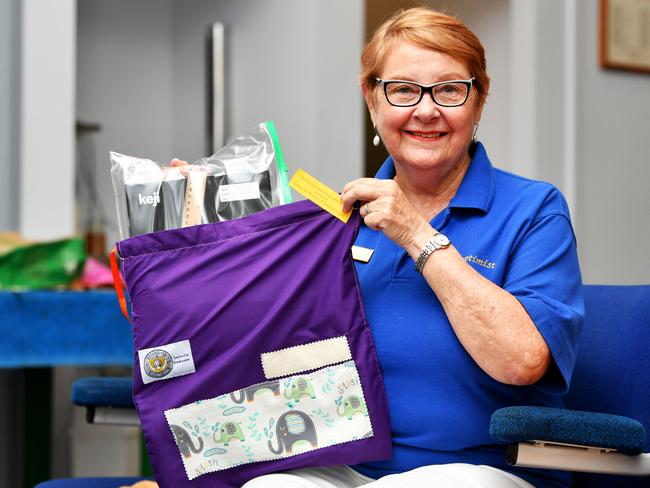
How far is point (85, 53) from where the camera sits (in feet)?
14.5

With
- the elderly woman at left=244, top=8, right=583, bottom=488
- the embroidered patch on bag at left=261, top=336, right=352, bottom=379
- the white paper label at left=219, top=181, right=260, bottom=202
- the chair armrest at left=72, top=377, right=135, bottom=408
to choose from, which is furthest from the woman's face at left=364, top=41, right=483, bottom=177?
the chair armrest at left=72, top=377, right=135, bottom=408

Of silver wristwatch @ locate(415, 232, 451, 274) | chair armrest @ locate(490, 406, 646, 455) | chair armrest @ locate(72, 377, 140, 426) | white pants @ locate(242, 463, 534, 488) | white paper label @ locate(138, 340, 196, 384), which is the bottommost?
white pants @ locate(242, 463, 534, 488)

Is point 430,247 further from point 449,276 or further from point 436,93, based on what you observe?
point 436,93

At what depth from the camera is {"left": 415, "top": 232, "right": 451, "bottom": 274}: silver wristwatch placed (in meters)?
1.44

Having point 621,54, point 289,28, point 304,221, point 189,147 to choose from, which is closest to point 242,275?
point 304,221

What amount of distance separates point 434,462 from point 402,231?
1.22 ft

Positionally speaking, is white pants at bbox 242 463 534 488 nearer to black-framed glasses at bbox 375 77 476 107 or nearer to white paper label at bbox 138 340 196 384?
white paper label at bbox 138 340 196 384

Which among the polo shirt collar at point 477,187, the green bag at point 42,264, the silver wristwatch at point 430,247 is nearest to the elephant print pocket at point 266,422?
the silver wristwatch at point 430,247

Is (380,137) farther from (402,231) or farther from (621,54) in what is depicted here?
(621,54)

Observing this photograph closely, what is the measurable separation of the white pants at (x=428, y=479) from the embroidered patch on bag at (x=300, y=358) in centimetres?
16

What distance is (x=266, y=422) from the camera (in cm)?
143

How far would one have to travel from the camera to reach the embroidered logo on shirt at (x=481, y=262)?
4.98ft

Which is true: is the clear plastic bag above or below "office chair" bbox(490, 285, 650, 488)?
above

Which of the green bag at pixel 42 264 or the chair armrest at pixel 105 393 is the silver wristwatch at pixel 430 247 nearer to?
the chair armrest at pixel 105 393
